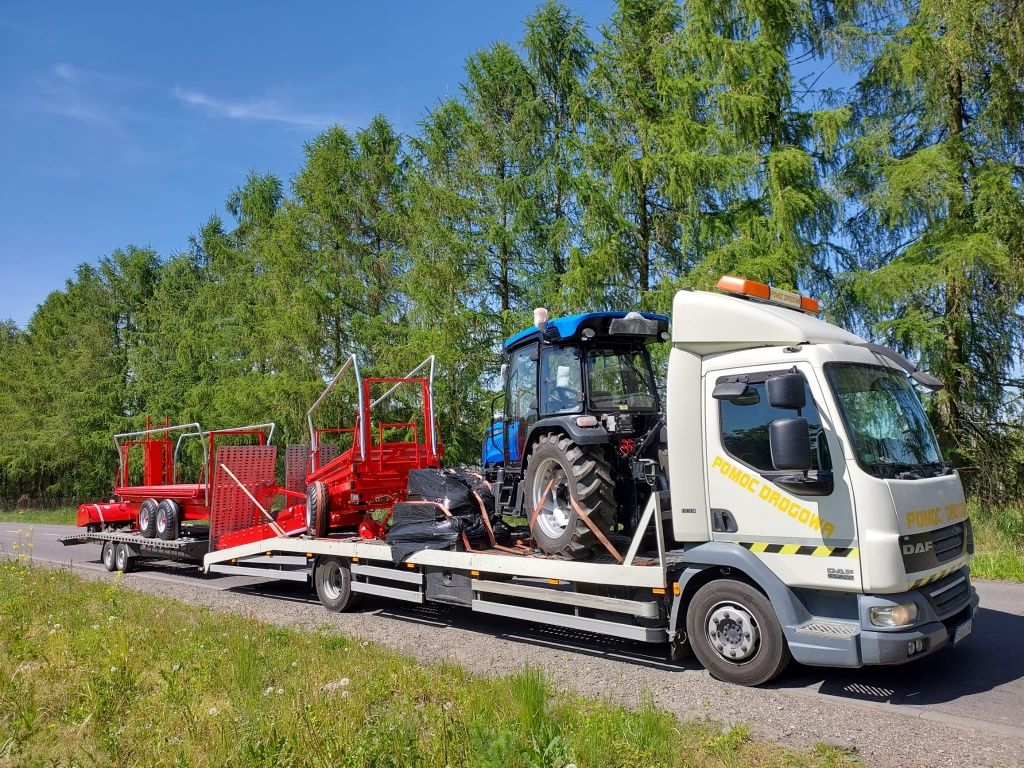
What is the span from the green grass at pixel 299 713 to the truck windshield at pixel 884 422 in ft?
6.67

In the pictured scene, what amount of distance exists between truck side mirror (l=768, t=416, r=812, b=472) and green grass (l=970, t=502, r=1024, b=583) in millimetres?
6050

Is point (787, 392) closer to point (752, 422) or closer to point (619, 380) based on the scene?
point (752, 422)

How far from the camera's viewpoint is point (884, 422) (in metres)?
5.59

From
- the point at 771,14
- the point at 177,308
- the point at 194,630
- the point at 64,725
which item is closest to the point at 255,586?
the point at 194,630

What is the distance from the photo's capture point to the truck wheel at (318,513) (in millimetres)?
9828

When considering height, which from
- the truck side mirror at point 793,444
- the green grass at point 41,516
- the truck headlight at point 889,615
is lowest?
the green grass at point 41,516

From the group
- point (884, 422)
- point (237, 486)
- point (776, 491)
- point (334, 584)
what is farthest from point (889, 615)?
point (237, 486)

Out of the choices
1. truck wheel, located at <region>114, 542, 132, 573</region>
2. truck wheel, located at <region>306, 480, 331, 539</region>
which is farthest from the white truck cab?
truck wheel, located at <region>114, 542, 132, 573</region>

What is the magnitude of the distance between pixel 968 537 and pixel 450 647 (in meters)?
4.59

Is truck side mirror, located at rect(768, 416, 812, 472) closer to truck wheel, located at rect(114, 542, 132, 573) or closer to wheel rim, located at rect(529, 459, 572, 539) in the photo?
wheel rim, located at rect(529, 459, 572, 539)

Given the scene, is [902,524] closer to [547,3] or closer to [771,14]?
[771,14]

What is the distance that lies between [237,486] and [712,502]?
25.2 ft

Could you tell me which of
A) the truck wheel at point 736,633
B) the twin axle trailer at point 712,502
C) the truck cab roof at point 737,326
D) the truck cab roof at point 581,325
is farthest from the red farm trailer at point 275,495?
the truck wheel at point 736,633

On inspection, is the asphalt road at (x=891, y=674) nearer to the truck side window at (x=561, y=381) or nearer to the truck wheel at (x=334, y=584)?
the truck wheel at (x=334, y=584)
